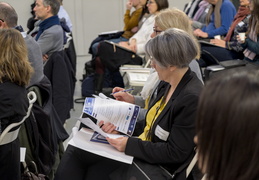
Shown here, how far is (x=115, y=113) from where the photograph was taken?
7.29 ft

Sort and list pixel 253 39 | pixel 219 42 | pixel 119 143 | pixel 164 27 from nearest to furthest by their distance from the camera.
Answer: pixel 119 143
pixel 164 27
pixel 253 39
pixel 219 42

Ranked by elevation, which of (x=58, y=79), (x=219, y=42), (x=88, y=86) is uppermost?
(x=219, y=42)

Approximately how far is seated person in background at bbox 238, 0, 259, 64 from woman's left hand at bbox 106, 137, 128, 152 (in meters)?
1.99

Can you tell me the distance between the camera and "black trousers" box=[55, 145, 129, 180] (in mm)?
2111

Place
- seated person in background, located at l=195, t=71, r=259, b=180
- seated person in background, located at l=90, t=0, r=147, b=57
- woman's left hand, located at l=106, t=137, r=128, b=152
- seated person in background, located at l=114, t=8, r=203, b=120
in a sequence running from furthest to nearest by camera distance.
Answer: seated person in background, located at l=90, t=0, r=147, b=57
seated person in background, located at l=114, t=8, r=203, b=120
woman's left hand, located at l=106, t=137, r=128, b=152
seated person in background, located at l=195, t=71, r=259, b=180

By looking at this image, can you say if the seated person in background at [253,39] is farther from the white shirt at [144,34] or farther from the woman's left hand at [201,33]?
the white shirt at [144,34]

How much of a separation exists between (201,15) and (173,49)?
3298mm

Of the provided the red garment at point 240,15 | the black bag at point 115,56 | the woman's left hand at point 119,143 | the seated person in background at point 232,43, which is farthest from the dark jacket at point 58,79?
the woman's left hand at point 119,143

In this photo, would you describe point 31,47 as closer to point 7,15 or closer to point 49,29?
point 7,15

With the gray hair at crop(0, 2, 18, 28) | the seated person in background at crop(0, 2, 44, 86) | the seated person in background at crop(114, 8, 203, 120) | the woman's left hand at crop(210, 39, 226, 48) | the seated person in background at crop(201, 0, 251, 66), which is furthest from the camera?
the woman's left hand at crop(210, 39, 226, 48)

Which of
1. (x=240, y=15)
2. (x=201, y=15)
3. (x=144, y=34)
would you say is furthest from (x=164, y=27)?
(x=201, y=15)

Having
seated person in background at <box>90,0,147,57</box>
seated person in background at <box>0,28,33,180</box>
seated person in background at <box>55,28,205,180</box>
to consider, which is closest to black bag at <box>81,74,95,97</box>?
seated person in background at <box>90,0,147,57</box>

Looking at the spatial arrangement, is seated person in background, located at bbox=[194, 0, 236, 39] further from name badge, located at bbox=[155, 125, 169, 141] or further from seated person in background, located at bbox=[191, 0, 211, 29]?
name badge, located at bbox=[155, 125, 169, 141]

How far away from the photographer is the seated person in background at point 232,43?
13.2 ft
